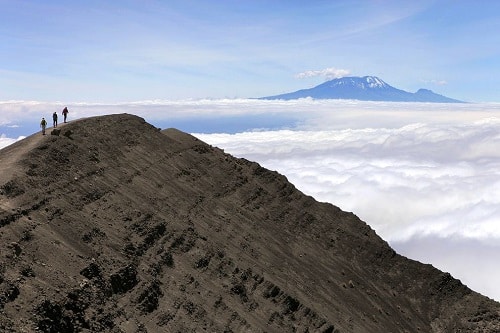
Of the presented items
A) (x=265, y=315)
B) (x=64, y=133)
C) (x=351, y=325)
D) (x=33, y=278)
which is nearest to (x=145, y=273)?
(x=33, y=278)

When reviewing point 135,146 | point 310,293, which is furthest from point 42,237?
point 310,293

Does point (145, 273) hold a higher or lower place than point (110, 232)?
lower

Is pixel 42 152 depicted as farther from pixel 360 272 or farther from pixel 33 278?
pixel 360 272

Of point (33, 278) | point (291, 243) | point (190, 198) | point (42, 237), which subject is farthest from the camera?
point (291, 243)

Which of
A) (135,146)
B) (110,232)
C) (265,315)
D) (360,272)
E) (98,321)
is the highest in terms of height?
(135,146)

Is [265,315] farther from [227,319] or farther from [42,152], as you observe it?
[42,152]

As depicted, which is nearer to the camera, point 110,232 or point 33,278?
point 33,278

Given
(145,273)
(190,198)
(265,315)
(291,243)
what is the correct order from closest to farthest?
1. (145,273)
2. (265,315)
3. (190,198)
4. (291,243)
